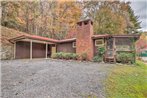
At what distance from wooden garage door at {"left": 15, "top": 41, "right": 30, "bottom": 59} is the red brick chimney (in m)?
6.31

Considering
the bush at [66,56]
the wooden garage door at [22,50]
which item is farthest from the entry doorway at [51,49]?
the bush at [66,56]

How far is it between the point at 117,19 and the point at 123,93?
18.8m

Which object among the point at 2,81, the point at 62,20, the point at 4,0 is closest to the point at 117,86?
the point at 2,81

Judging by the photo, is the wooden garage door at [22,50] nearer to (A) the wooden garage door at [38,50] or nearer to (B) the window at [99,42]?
(A) the wooden garage door at [38,50]

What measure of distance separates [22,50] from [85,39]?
733 centimetres

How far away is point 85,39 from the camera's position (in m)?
14.1

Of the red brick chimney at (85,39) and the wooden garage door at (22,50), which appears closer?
the red brick chimney at (85,39)

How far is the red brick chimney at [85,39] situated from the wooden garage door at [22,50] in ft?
20.7

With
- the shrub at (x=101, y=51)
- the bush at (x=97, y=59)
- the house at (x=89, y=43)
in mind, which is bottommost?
the bush at (x=97, y=59)

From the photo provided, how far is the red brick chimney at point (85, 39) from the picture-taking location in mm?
13776

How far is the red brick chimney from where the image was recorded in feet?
45.2

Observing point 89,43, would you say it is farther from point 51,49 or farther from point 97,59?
point 51,49

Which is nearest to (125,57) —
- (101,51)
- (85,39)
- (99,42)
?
(101,51)

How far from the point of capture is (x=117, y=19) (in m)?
22.1
